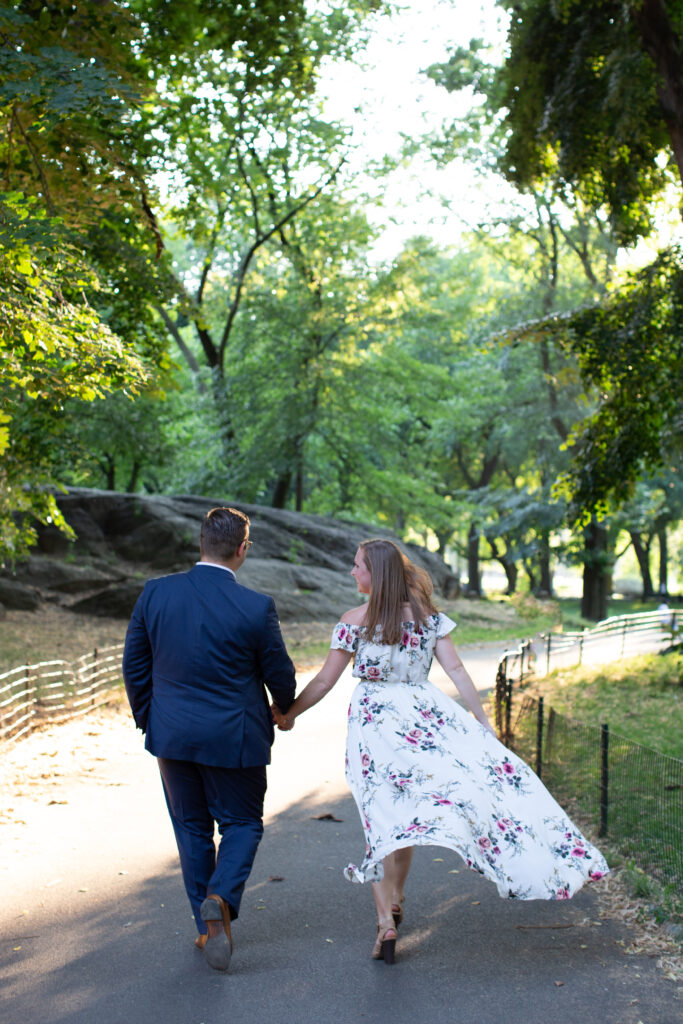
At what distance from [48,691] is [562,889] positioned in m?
10.9

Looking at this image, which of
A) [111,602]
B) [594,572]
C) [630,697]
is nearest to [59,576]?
[111,602]

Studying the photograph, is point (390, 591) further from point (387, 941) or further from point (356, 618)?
point (387, 941)

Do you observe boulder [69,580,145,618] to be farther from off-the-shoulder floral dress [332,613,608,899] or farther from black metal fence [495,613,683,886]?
off-the-shoulder floral dress [332,613,608,899]

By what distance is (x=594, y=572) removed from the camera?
39.0 m

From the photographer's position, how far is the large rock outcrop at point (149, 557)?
2289 cm

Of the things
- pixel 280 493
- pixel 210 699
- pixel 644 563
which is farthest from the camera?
pixel 644 563

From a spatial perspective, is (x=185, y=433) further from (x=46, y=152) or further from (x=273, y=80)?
(x=46, y=152)

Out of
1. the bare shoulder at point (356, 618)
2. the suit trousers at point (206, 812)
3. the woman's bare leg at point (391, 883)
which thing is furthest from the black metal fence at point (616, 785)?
the suit trousers at point (206, 812)

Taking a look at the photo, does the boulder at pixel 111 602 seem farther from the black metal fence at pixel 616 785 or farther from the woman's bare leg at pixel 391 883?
the woman's bare leg at pixel 391 883

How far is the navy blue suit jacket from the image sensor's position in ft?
15.7

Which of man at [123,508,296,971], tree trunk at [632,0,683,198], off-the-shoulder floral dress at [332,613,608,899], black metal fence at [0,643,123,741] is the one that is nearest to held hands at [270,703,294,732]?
man at [123,508,296,971]

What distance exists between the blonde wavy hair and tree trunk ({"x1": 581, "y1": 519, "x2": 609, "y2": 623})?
106 ft

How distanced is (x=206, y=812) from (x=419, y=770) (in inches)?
42.0

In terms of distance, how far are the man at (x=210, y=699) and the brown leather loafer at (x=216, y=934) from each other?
0.05 metres
